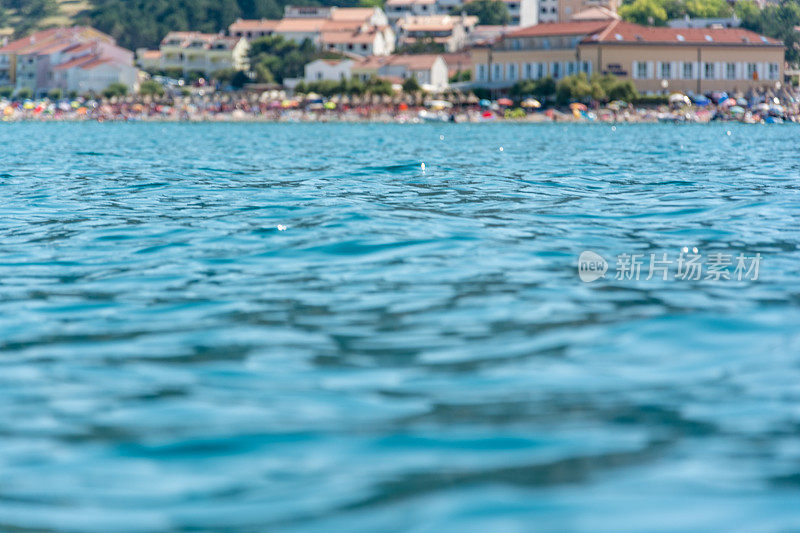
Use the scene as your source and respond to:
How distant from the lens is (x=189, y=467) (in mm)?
3994

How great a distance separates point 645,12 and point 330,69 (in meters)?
41.9

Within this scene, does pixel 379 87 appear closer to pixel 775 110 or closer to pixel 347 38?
pixel 775 110

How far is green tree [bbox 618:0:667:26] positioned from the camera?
373 ft

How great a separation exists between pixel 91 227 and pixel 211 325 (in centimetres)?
546

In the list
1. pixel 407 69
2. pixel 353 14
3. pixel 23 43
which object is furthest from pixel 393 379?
pixel 23 43

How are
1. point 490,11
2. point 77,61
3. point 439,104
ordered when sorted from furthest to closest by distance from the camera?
1. point 490,11
2. point 77,61
3. point 439,104

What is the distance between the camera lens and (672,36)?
251ft

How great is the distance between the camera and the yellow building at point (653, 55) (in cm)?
7562

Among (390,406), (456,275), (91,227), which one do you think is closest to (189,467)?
(390,406)

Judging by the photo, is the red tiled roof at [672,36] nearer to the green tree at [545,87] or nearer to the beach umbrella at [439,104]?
the green tree at [545,87]

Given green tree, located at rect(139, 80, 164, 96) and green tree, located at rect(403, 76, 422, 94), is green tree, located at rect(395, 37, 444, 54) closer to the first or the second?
green tree, located at rect(139, 80, 164, 96)

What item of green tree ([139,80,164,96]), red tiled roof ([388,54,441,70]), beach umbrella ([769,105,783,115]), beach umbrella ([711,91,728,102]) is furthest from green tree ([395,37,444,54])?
beach umbrella ([769,105,783,115])

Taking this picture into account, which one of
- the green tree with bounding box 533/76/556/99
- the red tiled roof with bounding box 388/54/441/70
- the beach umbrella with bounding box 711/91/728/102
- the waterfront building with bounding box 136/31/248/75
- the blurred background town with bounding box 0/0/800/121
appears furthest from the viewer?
the waterfront building with bounding box 136/31/248/75

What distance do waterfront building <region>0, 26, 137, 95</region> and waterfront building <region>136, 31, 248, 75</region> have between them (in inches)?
245
